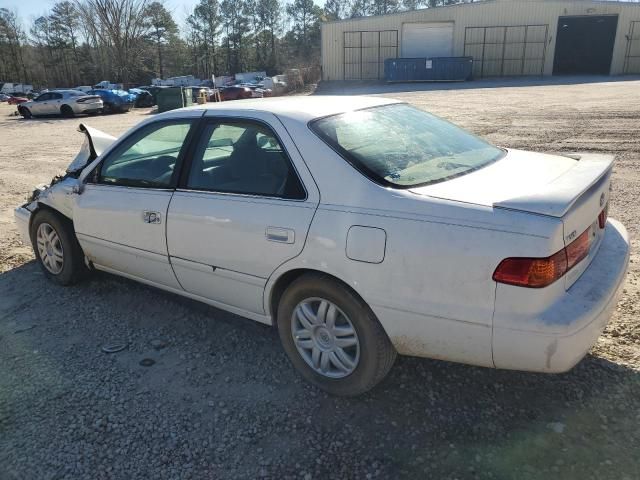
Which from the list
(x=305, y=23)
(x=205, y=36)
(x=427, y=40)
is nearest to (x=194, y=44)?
(x=205, y=36)

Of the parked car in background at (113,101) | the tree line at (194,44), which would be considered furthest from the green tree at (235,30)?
the parked car in background at (113,101)

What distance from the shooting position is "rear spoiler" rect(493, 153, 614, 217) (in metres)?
2.20

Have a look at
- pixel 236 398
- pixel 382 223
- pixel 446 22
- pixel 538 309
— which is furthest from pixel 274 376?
pixel 446 22

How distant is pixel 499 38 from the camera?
3934 centimetres

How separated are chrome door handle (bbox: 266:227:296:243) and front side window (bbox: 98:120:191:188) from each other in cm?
99

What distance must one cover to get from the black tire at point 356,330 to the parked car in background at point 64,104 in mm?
26750

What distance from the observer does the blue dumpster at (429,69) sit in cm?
3684

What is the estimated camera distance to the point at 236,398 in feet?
9.60

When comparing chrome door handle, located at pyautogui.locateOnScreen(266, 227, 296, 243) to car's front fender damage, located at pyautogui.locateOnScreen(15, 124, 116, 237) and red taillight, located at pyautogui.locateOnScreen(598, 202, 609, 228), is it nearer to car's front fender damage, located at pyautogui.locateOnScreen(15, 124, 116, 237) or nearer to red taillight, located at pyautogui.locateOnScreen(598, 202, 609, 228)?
red taillight, located at pyautogui.locateOnScreen(598, 202, 609, 228)

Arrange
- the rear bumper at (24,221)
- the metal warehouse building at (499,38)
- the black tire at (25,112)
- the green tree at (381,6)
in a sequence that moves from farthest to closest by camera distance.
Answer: the green tree at (381,6), the metal warehouse building at (499,38), the black tire at (25,112), the rear bumper at (24,221)

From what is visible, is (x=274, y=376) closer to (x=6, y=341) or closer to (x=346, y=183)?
(x=346, y=183)

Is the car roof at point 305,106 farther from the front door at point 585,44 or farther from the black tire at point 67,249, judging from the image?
the front door at point 585,44

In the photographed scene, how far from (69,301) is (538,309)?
360cm

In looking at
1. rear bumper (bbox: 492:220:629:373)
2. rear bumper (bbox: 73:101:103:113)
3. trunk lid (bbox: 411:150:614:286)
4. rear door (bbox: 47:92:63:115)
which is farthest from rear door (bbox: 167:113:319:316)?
rear door (bbox: 47:92:63:115)
